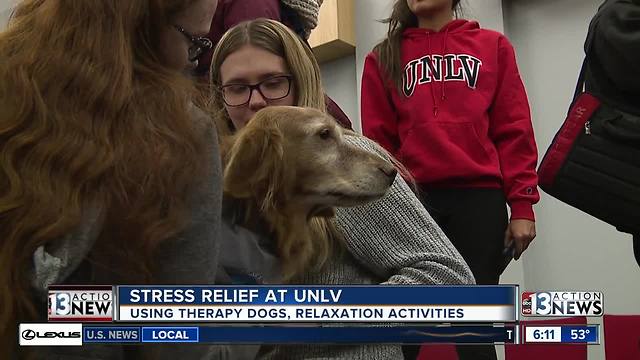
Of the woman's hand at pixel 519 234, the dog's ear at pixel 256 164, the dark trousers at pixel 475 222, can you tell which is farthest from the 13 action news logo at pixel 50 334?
the woman's hand at pixel 519 234

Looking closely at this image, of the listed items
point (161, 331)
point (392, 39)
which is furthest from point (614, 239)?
point (161, 331)

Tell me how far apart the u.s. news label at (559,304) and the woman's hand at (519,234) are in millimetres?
421

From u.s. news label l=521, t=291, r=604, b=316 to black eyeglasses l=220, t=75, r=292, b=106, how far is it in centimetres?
43

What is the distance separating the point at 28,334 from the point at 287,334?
230 mm

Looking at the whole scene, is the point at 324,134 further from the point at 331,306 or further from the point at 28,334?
the point at 28,334

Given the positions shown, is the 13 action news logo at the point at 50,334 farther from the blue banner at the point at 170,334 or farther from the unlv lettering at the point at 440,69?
the unlv lettering at the point at 440,69

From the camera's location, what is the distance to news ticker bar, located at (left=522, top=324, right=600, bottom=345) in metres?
0.67

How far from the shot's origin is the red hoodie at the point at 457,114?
108 cm

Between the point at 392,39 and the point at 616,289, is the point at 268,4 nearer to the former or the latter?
the point at 392,39

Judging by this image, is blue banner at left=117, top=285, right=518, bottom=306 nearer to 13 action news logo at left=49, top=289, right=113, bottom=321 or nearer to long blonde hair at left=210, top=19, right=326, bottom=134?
13 action news logo at left=49, top=289, right=113, bottom=321

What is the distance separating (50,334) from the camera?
1.94 ft

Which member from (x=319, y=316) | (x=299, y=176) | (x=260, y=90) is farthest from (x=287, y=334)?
(x=260, y=90)

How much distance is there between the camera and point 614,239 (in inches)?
51.8

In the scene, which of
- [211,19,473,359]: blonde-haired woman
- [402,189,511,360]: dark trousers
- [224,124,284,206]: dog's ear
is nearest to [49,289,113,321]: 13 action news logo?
[211,19,473,359]: blonde-haired woman
